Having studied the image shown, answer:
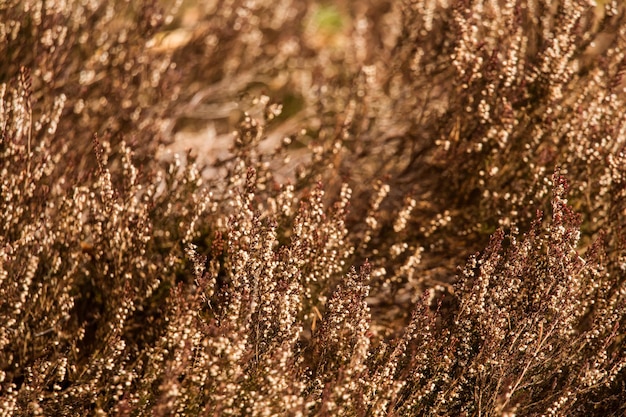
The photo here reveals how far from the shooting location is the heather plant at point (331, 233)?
256 cm

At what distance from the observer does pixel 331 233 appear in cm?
298

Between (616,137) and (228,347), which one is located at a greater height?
(616,137)

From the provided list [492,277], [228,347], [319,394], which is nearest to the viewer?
[228,347]

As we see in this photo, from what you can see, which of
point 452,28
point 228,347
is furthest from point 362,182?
point 228,347

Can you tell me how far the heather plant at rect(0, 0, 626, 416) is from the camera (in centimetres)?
256

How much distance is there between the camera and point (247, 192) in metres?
2.88

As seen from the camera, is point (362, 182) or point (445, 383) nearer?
point (445, 383)

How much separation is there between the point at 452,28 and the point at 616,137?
4.03ft

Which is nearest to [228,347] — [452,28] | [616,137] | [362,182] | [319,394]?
[319,394]

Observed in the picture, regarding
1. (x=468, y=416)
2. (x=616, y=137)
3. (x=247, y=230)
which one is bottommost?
(x=468, y=416)

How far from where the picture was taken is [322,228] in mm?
2975

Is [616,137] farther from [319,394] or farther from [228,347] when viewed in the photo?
[228,347]

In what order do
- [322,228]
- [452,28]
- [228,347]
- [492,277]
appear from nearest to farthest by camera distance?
[228,347] < [492,277] < [322,228] < [452,28]

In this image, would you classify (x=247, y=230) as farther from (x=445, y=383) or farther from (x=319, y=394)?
(x=445, y=383)
